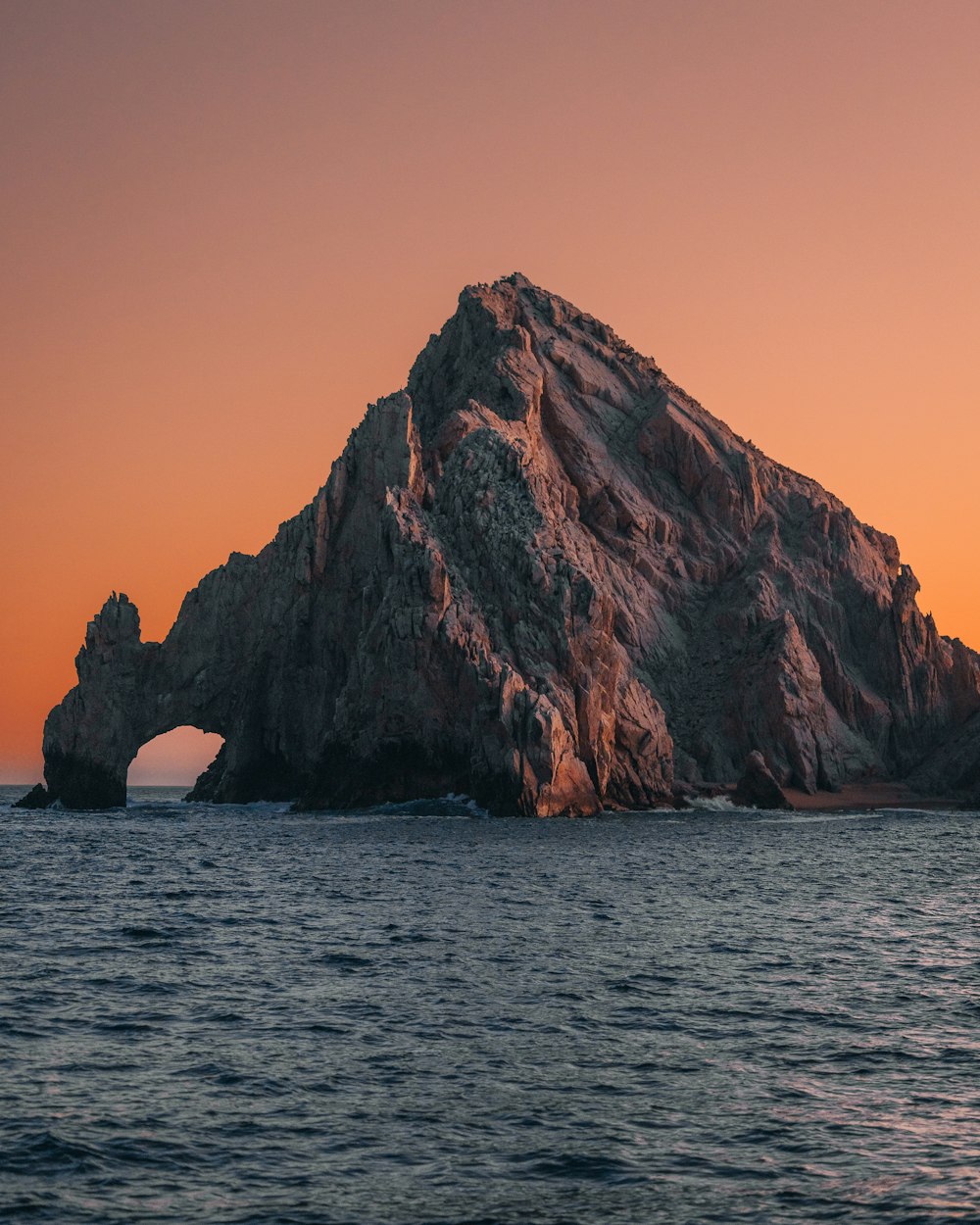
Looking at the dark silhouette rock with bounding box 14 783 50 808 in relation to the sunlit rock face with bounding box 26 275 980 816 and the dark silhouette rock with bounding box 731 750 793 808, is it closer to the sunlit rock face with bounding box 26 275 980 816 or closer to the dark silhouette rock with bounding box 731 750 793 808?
the sunlit rock face with bounding box 26 275 980 816

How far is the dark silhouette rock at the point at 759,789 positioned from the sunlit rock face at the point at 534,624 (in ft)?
17.5

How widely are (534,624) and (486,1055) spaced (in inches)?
3484

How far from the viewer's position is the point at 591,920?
3875 centimetres

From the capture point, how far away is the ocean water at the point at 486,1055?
15.6m

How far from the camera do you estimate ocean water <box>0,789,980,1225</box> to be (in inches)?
613

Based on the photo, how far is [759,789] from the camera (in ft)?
407

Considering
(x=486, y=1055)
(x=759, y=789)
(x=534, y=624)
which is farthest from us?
(x=759, y=789)

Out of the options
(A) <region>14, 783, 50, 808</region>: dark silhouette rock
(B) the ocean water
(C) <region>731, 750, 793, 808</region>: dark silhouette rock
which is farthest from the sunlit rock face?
(B) the ocean water

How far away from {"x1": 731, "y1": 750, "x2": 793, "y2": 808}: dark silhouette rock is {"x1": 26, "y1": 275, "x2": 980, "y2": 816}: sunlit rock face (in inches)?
210

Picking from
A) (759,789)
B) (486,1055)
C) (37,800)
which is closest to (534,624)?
(759,789)

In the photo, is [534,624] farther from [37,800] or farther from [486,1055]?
[486,1055]

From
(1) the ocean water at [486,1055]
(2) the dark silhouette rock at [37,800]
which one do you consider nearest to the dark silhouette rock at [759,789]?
(2) the dark silhouette rock at [37,800]

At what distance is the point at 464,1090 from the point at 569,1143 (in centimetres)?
283

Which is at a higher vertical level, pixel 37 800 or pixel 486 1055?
pixel 37 800
